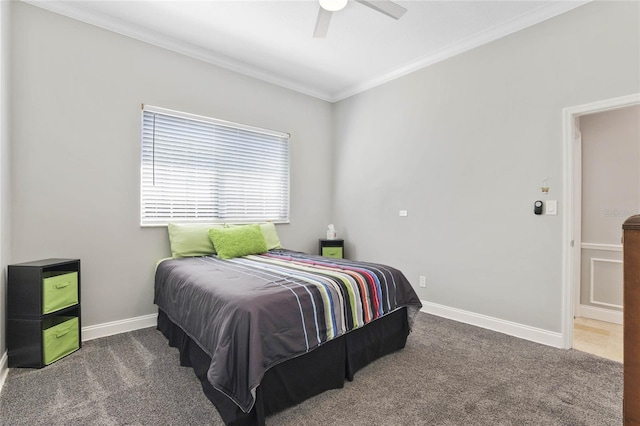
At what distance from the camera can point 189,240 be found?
10.4ft

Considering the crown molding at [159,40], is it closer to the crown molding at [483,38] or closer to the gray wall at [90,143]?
the gray wall at [90,143]

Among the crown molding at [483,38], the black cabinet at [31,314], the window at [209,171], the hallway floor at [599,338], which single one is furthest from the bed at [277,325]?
the crown molding at [483,38]

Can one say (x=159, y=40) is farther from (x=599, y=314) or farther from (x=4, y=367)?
(x=599, y=314)

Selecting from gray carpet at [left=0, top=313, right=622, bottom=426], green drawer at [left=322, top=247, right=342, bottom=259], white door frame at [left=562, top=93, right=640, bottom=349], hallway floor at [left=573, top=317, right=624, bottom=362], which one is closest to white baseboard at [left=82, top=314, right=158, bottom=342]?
gray carpet at [left=0, top=313, right=622, bottom=426]

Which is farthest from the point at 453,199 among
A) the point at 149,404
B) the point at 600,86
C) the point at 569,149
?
the point at 149,404

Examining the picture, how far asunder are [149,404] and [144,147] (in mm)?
2329

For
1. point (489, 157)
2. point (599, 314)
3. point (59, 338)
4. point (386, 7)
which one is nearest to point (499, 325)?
point (599, 314)

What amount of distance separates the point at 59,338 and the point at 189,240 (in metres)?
1.23

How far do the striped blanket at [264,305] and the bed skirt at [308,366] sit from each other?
0.37ft

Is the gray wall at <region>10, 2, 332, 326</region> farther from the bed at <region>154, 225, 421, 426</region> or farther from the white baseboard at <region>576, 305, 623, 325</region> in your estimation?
the white baseboard at <region>576, 305, 623, 325</region>

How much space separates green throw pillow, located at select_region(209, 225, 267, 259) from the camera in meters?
3.14

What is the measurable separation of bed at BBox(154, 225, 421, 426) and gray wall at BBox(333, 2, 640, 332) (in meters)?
1.10

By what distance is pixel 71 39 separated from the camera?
2723mm

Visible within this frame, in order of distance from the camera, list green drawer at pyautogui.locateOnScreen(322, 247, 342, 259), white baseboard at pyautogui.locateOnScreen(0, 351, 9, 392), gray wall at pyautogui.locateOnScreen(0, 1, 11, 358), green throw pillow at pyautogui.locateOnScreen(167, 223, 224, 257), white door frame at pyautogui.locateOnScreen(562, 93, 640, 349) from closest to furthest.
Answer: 1. white baseboard at pyautogui.locateOnScreen(0, 351, 9, 392)
2. gray wall at pyautogui.locateOnScreen(0, 1, 11, 358)
3. white door frame at pyautogui.locateOnScreen(562, 93, 640, 349)
4. green throw pillow at pyautogui.locateOnScreen(167, 223, 224, 257)
5. green drawer at pyautogui.locateOnScreen(322, 247, 342, 259)
